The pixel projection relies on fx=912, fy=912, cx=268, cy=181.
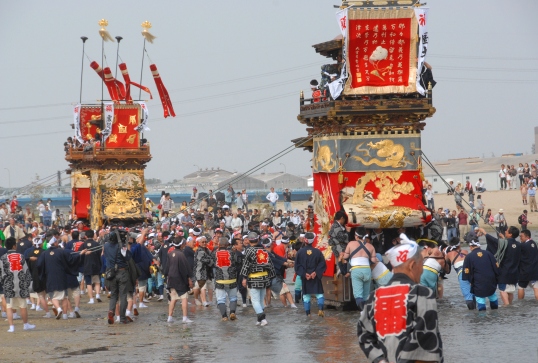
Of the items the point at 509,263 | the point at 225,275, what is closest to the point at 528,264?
the point at 509,263

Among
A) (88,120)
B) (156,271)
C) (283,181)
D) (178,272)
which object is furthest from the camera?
(283,181)

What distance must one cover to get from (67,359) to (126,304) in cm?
401

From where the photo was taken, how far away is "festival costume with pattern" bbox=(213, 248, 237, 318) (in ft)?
53.4

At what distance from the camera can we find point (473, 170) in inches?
2389

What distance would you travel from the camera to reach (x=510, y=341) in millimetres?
12742

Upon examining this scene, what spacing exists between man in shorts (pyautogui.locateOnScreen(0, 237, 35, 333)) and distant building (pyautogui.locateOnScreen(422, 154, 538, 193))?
4089 cm

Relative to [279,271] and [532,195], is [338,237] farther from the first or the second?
[532,195]

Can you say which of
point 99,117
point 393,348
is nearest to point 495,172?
point 99,117

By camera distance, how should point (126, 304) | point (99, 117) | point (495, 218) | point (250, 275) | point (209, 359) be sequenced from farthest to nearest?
point (99, 117) → point (495, 218) → point (126, 304) → point (250, 275) → point (209, 359)

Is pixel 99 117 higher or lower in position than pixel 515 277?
higher

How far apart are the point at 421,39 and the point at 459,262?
430 centimetres

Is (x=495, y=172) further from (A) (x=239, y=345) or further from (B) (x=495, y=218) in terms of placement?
(A) (x=239, y=345)

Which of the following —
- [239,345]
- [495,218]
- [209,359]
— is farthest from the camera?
[495,218]

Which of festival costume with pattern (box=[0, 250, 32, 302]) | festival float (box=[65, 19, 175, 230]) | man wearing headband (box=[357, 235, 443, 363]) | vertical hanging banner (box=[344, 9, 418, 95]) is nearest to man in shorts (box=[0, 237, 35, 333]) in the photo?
festival costume with pattern (box=[0, 250, 32, 302])
